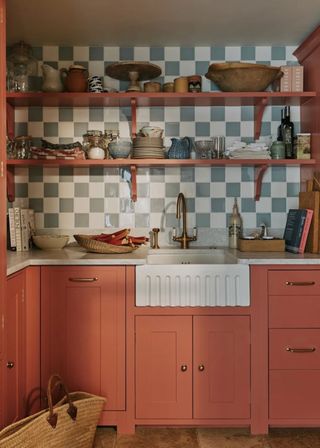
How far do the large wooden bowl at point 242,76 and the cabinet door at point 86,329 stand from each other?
1.31 metres

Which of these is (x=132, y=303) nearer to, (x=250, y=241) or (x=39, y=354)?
(x=39, y=354)

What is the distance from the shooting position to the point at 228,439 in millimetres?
2766

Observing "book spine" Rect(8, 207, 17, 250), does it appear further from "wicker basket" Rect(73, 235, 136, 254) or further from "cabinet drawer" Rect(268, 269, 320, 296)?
"cabinet drawer" Rect(268, 269, 320, 296)

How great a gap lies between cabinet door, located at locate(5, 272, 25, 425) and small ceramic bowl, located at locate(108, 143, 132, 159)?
3.19 ft

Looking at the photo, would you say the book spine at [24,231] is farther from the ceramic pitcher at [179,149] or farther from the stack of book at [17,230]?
the ceramic pitcher at [179,149]

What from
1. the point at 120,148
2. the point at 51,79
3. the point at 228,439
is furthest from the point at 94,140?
the point at 228,439

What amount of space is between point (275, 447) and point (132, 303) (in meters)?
1.01

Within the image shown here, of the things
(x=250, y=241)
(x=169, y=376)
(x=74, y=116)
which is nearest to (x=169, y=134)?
(x=74, y=116)

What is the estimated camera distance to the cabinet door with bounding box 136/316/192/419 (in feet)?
9.21

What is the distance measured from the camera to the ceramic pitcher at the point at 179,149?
10.8 ft

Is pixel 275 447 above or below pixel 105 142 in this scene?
below

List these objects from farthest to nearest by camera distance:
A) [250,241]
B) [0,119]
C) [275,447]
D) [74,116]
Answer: [74,116]
[250,241]
[275,447]
[0,119]

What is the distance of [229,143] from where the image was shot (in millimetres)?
3506

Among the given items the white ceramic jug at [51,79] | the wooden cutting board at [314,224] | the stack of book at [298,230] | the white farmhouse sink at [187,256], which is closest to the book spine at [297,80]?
the wooden cutting board at [314,224]
